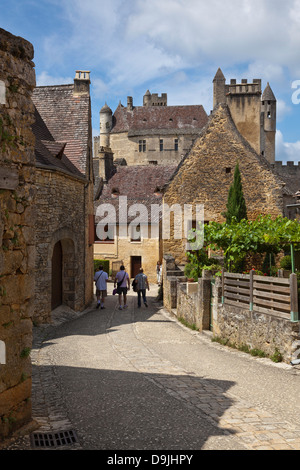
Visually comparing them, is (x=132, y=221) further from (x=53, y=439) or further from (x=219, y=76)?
(x=53, y=439)

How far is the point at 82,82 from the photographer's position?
61.3 feet

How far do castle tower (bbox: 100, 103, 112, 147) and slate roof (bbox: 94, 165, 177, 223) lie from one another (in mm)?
29941

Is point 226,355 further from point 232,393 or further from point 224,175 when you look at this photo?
point 224,175

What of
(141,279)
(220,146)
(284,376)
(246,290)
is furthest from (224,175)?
(284,376)

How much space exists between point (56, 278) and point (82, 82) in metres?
7.83

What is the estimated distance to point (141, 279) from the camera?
17922mm

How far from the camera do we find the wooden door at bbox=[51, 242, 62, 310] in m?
15.0

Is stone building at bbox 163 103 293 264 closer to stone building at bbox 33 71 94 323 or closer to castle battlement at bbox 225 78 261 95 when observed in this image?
stone building at bbox 33 71 94 323

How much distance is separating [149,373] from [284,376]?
204 cm

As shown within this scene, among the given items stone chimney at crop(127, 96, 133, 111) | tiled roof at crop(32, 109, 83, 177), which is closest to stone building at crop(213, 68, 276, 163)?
tiled roof at crop(32, 109, 83, 177)

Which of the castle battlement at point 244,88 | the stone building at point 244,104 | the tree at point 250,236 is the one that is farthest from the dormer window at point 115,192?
the tree at point 250,236

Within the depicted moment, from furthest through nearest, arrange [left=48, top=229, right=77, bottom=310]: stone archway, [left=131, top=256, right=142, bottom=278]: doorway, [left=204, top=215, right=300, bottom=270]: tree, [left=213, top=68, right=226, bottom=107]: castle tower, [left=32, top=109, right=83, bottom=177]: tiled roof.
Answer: [left=213, top=68, right=226, bottom=107]: castle tower
[left=131, top=256, right=142, bottom=278]: doorway
[left=48, top=229, right=77, bottom=310]: stone archway
[left=32, top=109, right=83, bottom=177]: tiled roof
[left=204, top=215, right=300, bottom=270]: tree

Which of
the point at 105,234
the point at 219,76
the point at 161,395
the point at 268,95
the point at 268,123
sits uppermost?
the point at 268,95

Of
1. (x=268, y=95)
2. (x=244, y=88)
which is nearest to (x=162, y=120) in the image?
(x=268, y=95)
